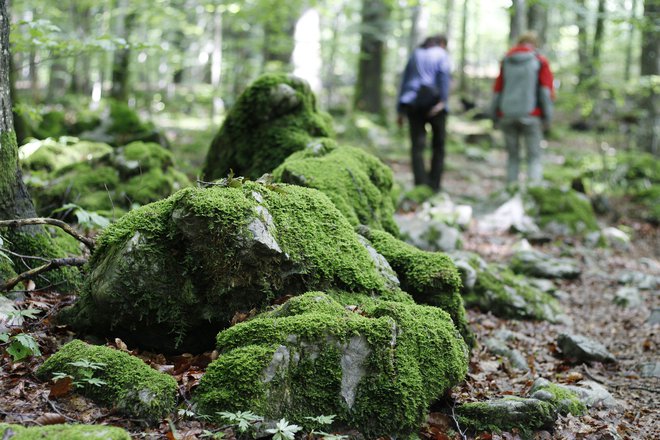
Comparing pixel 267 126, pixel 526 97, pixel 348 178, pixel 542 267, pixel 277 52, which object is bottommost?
pixel 542 267

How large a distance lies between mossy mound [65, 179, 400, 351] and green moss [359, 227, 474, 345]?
830 millimetres

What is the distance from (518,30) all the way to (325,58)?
9810 mm

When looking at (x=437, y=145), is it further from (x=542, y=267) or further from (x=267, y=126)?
(x=267, y=126)

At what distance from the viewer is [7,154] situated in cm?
421

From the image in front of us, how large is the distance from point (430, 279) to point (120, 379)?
246 centimetres

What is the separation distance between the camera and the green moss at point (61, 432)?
2506mm

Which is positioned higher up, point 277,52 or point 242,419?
point 277,52

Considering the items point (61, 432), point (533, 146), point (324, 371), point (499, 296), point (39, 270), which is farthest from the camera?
point (533, 146)

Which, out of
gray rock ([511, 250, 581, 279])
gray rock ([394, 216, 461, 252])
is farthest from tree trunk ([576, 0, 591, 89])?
gray rock ([394, 216, 461, 252])

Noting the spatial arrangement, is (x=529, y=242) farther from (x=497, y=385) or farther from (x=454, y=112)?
(x=454, y=112)

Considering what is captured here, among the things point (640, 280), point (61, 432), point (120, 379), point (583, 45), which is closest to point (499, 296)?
point (640, 280)

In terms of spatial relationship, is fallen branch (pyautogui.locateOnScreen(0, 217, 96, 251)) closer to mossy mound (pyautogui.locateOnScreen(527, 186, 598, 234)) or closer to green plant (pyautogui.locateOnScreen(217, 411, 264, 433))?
green plant (pyautogui.locateOnScreen(217, 411, 264, 433))

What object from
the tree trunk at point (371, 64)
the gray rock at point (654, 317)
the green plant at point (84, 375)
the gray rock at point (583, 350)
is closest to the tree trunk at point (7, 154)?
the green plant at point (84, 375)

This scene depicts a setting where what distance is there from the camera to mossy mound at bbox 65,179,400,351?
356 centimetres
